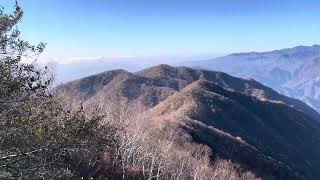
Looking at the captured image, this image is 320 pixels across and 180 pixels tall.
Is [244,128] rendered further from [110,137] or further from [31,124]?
[31,124]

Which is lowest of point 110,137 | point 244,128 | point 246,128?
point 246,128

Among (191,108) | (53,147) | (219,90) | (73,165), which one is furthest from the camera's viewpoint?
(219,90)

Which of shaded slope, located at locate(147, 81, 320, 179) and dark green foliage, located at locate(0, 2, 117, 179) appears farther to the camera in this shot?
shaded slope, located at locate(147, 81, 320, 179)

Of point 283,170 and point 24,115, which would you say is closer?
point 24,115

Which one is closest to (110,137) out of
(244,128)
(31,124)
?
(31,124)

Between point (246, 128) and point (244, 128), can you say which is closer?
point (244, 128)

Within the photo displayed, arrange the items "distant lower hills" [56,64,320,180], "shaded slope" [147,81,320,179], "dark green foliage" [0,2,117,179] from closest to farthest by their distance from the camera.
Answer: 1. "dark green foliage" [0,2,117,179]
2. "distant lower hills" [56,64,320,180]
3. "shaded slope" [147,81,320,179]

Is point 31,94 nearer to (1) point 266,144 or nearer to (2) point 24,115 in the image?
(2) point 24,115

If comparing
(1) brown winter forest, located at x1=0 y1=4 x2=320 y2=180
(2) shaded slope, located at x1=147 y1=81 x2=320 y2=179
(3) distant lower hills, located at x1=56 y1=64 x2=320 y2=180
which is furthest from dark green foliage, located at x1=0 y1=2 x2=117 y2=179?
(2) shaded slope, located at x1=147 y1=81 x2=320 y2=179

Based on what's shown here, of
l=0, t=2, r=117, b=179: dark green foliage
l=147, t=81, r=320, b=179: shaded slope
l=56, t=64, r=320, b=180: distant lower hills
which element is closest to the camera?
l=0, t=2, r=117, b=179: dark green foliage

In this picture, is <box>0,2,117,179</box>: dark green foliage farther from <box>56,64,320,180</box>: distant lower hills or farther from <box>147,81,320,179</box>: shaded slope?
<box>147,81,320,179</box>: shaded slope

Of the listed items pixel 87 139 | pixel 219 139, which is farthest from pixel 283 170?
pixel 87 139
